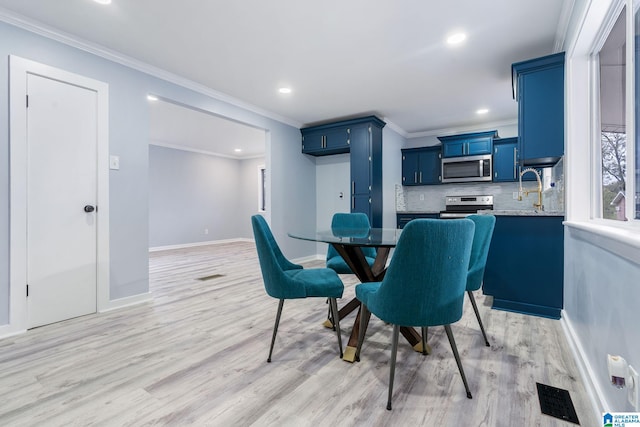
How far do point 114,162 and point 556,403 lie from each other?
364cm

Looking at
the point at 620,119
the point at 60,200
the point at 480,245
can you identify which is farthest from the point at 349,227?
the point at 60,200

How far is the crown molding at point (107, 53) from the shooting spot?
7.55 feet

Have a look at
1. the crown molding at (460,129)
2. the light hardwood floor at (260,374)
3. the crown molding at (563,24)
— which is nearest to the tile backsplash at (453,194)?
the crown molding at (460,129)

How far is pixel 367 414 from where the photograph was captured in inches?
53.7

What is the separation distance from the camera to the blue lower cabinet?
8.13 feet

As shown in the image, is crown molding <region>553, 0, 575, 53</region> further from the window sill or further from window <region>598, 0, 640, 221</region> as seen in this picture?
the window sill

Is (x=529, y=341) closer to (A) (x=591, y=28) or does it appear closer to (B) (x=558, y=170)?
(B) (x=558, y=170)

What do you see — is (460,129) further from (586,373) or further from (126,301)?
(126,301)

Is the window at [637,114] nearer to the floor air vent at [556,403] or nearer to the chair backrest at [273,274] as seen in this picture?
the floor air vent at [556,403]

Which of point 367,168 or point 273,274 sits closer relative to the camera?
point 273,274

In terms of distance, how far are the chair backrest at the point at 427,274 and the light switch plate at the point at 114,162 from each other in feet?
9.07

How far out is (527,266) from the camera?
8.50 feet

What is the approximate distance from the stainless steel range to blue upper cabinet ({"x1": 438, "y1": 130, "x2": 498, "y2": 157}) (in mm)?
770
